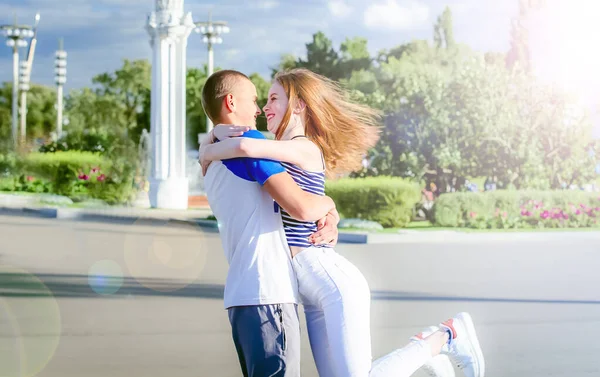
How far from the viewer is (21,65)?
52.0m

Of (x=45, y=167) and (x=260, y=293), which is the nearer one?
(x=260, y=293)

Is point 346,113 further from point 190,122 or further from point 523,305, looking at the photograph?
point 190,122

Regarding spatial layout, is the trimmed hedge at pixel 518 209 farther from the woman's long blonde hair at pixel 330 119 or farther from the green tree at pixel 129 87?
the green tree at pixel 129 87

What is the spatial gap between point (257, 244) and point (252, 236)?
0.03 metres

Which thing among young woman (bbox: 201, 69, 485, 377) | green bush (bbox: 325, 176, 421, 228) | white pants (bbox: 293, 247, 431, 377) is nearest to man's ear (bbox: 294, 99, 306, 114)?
young woman (bbox: 201, 69, 485, 377)

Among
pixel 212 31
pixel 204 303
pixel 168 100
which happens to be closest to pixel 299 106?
pixel 204 303

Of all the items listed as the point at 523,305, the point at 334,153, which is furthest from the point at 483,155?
the point at 334,153

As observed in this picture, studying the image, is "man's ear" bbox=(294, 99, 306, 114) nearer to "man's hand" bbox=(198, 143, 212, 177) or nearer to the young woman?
the young woman

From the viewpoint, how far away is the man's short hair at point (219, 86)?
330 cm

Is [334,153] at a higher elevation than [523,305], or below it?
higher

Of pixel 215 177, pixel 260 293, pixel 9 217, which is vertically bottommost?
pixel 9 217

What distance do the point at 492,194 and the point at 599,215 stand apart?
2.76m

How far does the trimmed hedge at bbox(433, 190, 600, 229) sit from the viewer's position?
2141cm

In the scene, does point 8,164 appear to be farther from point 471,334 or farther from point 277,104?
point 277,104
